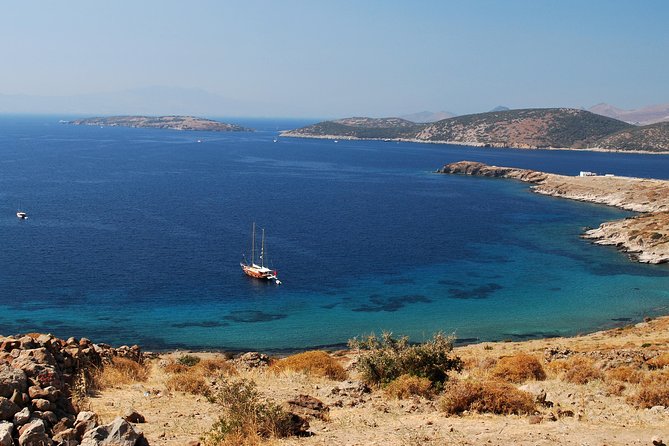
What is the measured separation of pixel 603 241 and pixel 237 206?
6062cm

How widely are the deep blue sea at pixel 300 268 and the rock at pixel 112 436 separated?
32504 mm

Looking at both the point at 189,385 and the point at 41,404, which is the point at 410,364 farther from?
the point at 41,404

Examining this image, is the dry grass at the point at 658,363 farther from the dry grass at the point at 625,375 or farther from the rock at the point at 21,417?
the rock at the point at 21,417

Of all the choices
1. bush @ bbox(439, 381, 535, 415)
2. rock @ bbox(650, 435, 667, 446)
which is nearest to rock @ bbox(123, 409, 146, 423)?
bush @ bbox(439, 381, 535, 415)

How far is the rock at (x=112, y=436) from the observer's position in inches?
414

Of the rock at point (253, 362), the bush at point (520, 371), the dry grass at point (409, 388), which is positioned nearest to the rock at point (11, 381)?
the dry grass at point (409, 388)

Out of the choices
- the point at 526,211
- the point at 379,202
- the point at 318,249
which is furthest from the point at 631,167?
the point at 318,249

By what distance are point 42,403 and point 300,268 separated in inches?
2074

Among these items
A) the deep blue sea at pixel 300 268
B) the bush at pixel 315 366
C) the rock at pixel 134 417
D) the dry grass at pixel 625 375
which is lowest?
the deep blue sea at pixel 300 268

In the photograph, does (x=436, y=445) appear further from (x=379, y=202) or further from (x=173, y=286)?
(x=379, y=202)

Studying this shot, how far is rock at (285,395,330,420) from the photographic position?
15.0m

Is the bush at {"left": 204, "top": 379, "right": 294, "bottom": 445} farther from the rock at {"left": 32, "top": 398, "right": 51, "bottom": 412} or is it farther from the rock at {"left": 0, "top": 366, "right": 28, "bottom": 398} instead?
the rock at {"left": 0, "top": 366, "right": 28, "bottom": 398}

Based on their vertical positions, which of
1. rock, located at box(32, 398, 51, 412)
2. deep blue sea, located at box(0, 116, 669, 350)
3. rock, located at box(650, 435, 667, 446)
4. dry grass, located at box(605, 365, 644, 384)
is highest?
rock, located at box(32, 398, 51, 412)

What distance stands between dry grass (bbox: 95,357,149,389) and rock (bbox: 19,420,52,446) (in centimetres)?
770
